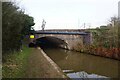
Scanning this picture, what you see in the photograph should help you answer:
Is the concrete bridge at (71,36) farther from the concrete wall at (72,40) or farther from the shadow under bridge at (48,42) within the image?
the shadow under bridge at (48,42)

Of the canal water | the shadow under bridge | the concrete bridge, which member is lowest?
the canal water

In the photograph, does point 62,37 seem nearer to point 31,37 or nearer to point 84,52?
point 31,37

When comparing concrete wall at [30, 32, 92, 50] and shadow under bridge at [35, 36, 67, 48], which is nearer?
concrete wall at [30, 32, 92, 50]

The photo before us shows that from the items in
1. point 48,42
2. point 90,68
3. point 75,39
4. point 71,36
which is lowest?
point 90,68

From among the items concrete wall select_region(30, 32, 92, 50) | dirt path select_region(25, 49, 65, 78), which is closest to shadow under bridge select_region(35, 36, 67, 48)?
concrete wall select_region(30, 32, 92, 50)

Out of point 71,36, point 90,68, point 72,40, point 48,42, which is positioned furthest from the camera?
point 48,42

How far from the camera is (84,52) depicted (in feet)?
91.8

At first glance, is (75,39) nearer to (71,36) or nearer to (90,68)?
(71,36)

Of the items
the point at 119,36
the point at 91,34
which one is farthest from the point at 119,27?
the point at 91,34

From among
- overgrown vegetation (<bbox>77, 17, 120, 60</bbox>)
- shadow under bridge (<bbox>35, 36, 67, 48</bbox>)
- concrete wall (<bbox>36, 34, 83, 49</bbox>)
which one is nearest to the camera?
overgrown vegetation (<bbox>77, 17, 120, 60</bbox>)

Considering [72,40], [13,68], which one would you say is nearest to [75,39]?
[72,40]

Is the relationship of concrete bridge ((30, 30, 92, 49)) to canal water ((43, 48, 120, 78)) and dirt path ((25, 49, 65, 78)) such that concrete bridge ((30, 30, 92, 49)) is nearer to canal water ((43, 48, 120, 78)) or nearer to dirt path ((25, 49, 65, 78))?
canal water ((43, 48, 120, 78))

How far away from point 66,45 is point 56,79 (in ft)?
87.7

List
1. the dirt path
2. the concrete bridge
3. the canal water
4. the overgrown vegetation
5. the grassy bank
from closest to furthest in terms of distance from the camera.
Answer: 1. the grassy bank
2. the dirt path
3. the canal water
4. the overgrown vegetation
5. the concrete bridge
